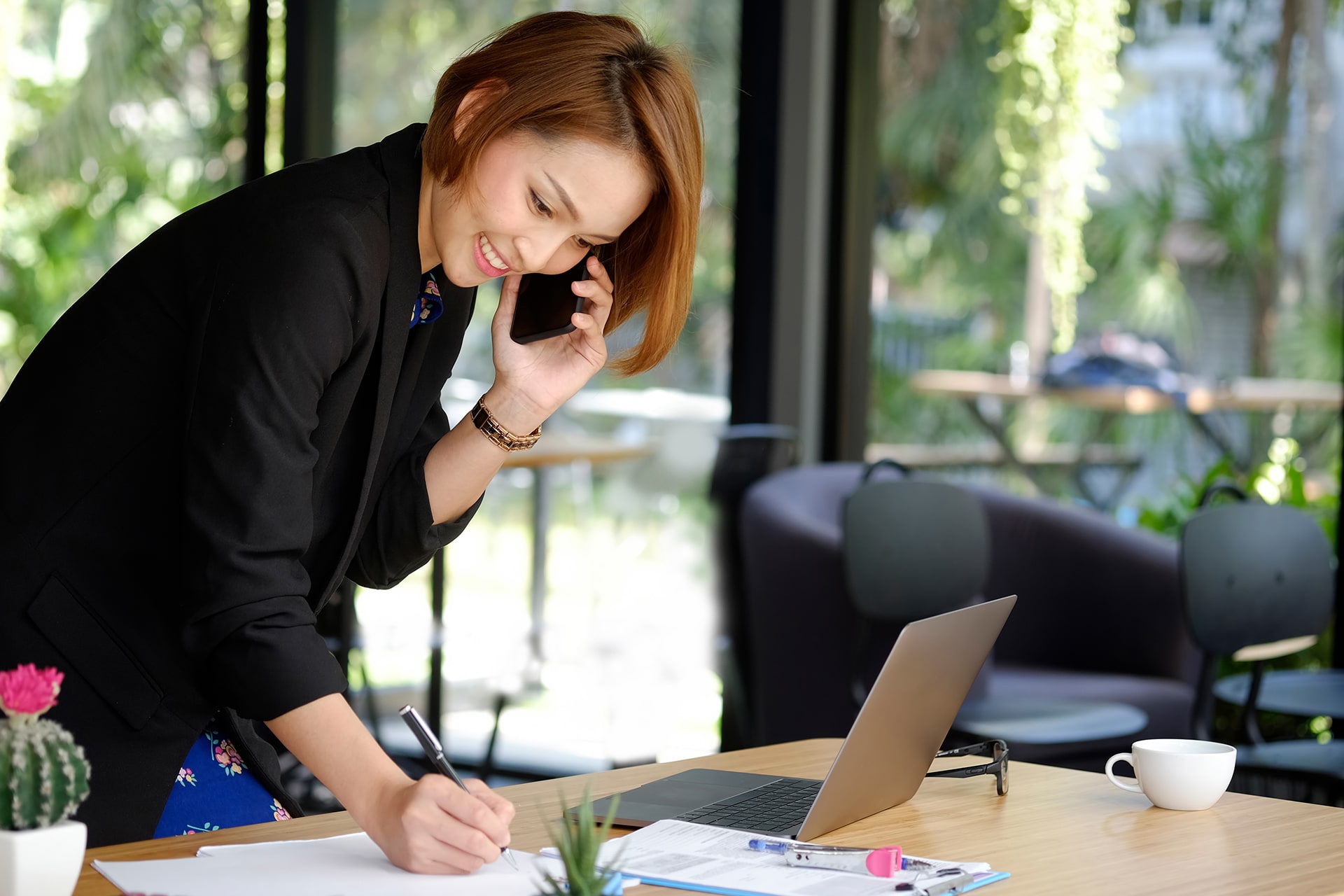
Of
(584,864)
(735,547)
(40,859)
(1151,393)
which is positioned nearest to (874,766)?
(584,864)

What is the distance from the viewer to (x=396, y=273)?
1.26 meters

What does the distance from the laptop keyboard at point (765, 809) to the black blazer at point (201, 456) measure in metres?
0.37

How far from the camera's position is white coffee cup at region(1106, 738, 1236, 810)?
4.52ft

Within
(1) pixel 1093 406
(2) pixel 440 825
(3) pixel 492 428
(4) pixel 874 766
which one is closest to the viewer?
(2) pixel 440 825

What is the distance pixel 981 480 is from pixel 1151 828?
2.86m

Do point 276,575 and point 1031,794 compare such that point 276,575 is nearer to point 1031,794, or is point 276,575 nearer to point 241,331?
point 241,331

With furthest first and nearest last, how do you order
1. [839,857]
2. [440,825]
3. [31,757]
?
[839,857] < [440,825] < [31,757]

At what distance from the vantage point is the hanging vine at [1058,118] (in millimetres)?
3928

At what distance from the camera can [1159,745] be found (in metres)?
1.43

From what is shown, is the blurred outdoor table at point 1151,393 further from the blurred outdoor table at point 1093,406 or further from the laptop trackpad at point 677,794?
the laptop trackpad at point 677,794

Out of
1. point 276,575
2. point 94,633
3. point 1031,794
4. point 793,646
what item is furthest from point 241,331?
point 793,646

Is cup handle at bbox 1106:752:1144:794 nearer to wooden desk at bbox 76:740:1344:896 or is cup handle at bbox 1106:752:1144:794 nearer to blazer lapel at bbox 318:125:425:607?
wooden desk at bbox 76:740:1344:896

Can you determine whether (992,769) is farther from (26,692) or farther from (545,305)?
(26,692)

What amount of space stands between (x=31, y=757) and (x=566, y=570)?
10.7 feet
